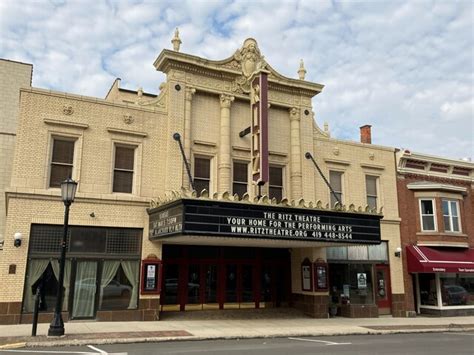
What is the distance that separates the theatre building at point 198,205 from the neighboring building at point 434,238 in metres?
0.94

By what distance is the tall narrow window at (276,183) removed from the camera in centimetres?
2250

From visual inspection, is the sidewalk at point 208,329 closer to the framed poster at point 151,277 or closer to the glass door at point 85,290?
the glass door at point 85,290

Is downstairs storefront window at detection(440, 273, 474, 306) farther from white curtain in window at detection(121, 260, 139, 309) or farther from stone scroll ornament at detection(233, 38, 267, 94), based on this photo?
white curtain in window at detection(121, 260, 139, 309)

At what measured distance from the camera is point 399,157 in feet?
86.0

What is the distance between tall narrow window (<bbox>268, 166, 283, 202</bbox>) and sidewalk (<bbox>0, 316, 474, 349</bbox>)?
224 inches

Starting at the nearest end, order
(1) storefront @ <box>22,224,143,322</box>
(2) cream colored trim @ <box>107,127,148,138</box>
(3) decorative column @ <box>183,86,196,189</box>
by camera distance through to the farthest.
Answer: (1) storefront @ <box>22,224,143,322</box>
(2) cream colored trim @ <box>107,127,148,138</box>
(3) decorative column @ <box>183,86,196,189</box>

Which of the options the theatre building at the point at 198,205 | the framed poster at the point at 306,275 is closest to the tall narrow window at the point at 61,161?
the theatre building at the point at 198,205

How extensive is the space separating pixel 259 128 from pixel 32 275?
34.3 feet

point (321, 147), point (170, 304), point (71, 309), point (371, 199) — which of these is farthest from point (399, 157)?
point (71, 309)

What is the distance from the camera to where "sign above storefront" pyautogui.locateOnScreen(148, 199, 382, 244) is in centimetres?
1634

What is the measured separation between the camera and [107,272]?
1830cm

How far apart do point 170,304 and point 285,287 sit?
6.07 metres

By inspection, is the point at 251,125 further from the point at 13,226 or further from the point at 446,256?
the point at 446,256

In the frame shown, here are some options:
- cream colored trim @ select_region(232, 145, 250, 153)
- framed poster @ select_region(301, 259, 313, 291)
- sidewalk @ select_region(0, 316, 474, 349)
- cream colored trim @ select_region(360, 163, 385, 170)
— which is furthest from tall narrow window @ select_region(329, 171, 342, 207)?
sidewalk @ select_region(0, 316, 474, 349)
